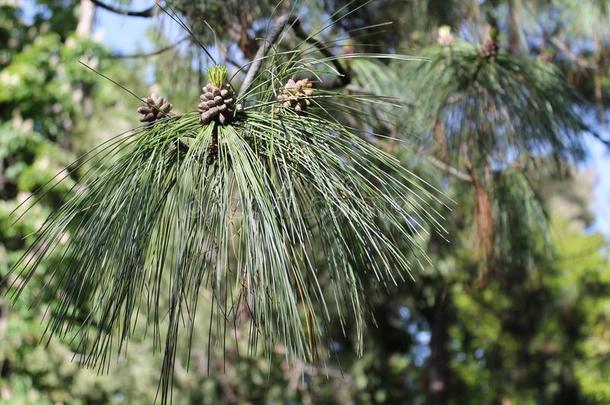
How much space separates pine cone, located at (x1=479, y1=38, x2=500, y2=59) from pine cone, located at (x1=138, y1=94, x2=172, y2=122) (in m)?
1.14

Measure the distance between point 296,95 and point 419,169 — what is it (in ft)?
4.15

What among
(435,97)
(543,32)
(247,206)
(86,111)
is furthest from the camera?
(86,111)

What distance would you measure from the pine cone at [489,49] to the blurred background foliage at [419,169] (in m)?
0.02

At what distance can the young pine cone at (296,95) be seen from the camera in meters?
1.30

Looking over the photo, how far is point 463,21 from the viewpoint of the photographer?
2.93 meters

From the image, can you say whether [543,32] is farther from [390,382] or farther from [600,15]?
[390,382]

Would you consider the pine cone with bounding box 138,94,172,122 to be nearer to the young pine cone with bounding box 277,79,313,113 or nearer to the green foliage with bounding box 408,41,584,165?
the young pine cone with bounding box 277,79,313,113

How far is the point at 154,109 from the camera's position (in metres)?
1.32

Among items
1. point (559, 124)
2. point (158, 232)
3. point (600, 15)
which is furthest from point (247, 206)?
point (600, 15)

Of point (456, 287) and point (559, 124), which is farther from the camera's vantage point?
point (456, 287)

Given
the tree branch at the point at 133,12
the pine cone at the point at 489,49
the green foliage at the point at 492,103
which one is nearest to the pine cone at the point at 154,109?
the tree branch at the point at 133,12

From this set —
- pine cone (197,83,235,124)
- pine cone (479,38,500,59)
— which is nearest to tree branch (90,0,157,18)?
pine cone (479,38,500,59)

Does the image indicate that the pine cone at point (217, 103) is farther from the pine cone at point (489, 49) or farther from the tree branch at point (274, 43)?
the pine cone at point (489, 49)

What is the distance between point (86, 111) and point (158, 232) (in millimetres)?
6065
